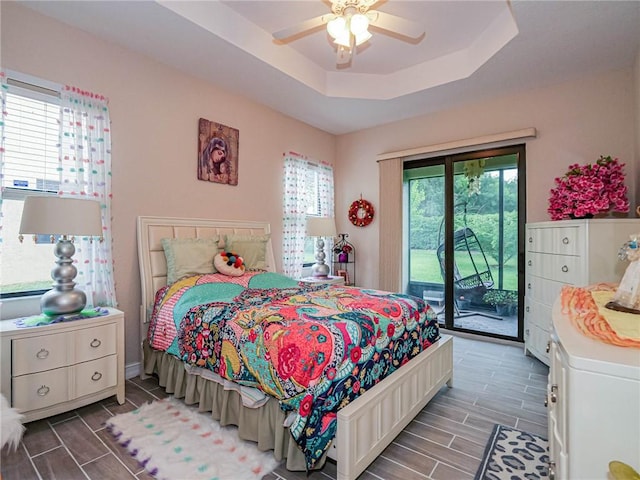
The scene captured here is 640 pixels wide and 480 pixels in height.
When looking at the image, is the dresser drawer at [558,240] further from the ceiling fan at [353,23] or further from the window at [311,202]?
the window at [311,202]

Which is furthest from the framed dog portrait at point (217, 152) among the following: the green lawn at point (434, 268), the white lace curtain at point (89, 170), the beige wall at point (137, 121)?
the green lawn at point (434, 268)

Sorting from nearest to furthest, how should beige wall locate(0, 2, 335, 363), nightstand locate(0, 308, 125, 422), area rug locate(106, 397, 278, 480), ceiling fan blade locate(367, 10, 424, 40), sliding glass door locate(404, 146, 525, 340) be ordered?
1. area rug locate(106, 397, 278, 480)
2. nightstand locate(0, 308, 125, 422)
3. ceiling fan blade locate(367, 10, 424, 40)
4. beige wall locate(0, 2, 335, 363)
5. sliding glass door locate(404, 146, 525, 340)

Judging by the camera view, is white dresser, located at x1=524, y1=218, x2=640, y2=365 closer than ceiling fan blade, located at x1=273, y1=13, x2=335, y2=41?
No

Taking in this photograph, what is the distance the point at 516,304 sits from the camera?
3746 mm

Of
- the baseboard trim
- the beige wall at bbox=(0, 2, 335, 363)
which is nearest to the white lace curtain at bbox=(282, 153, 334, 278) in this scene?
the beige wall at bbox=(0, 2, 335, 363)

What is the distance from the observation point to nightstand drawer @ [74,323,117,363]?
2.14 meters

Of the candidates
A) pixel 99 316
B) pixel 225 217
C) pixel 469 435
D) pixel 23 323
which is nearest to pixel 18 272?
pixel 23 323

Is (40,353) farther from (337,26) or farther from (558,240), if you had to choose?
(558,240)

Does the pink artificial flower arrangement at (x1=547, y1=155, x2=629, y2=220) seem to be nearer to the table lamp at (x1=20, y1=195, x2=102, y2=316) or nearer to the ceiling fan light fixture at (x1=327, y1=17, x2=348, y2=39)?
the ceiling fan light fixture at (x1=327, y1=17, x2=348, y2=39)

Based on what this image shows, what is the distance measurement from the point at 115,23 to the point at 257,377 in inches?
110

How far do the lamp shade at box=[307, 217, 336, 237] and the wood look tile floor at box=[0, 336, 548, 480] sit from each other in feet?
7.00

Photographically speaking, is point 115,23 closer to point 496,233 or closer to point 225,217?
point 225,217

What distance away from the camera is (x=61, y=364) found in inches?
81.1

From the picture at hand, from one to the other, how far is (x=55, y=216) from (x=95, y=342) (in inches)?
34.6
